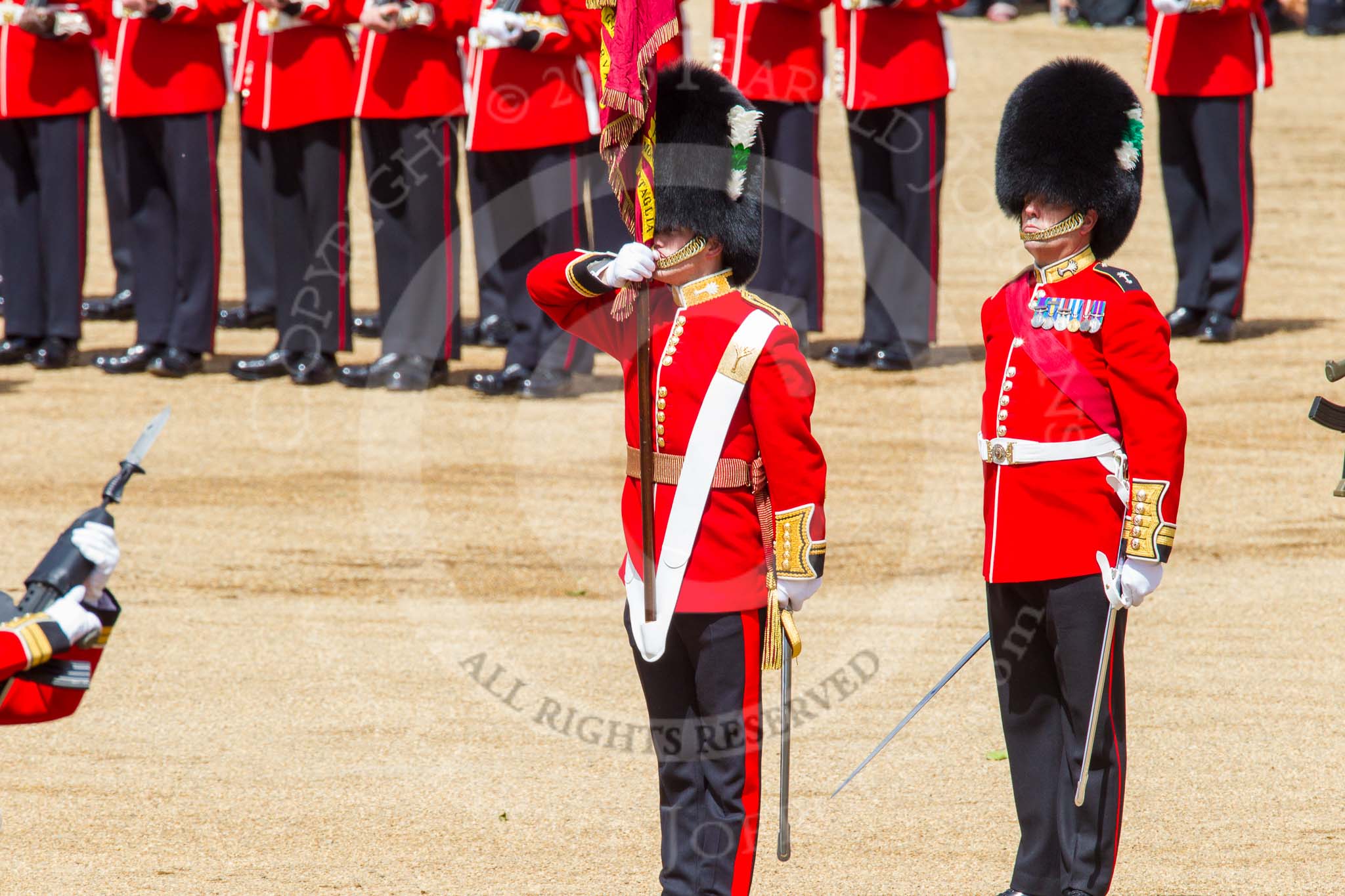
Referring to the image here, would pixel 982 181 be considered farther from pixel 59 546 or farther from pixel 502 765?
pixel 59 546

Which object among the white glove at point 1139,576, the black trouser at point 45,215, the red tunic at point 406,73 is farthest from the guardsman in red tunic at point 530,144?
the white glove at point 1139,576

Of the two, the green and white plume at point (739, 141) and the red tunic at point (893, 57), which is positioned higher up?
the green and white plume at point (739, 141)

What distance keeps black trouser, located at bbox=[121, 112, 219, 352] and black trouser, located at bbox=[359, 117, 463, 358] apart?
2.12ft

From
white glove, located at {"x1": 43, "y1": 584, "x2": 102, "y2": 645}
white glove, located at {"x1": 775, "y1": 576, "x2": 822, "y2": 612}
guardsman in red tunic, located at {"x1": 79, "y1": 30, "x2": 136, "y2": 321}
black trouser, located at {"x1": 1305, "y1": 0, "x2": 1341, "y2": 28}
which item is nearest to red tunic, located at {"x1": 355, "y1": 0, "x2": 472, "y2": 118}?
guardsman in red tunic, located at {"x1": 79, "y1": 30, "x2": 136, "y2": 321}

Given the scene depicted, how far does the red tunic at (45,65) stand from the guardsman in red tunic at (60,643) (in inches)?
206

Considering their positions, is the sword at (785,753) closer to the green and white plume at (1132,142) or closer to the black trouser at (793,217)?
the green and white plume at (1132,142)

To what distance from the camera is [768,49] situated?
791 cm

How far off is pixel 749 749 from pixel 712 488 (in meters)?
0.43

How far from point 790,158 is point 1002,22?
10.1 metres

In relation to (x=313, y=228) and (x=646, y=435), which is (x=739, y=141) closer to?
(x=646, y=435)

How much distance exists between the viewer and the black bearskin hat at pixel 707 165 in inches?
132

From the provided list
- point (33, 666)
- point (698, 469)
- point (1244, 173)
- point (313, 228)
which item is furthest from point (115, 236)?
point (33, 666)

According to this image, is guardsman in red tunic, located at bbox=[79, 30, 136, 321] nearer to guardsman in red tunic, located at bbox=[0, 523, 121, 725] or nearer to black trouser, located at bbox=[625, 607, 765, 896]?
black trouser, located at bbox=[625, 607, 765, 896]

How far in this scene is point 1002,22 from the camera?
1759 cm
